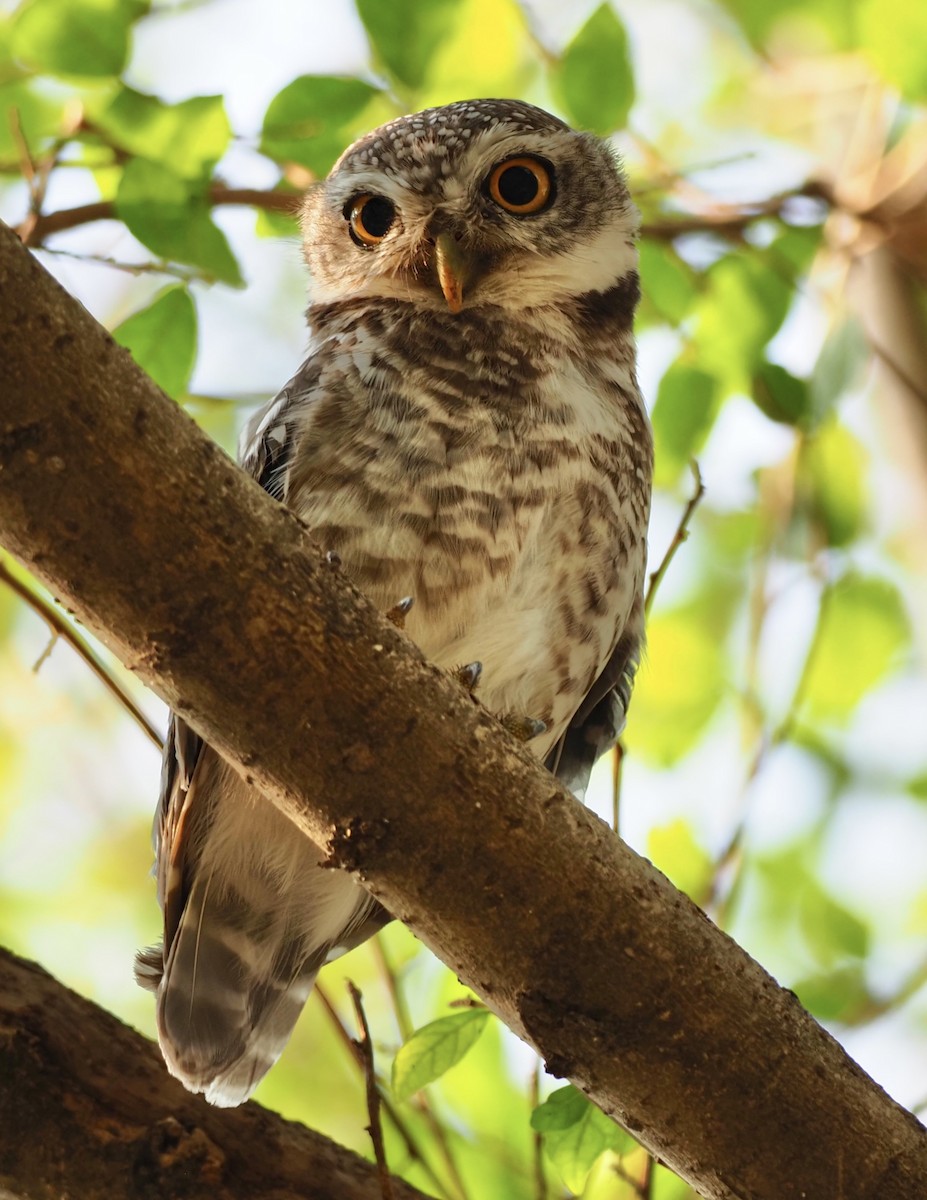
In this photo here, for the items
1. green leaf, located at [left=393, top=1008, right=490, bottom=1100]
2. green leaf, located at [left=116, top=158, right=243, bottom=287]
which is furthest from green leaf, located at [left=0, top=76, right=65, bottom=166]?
green leaf, located at [left=393, top=1008, right=490, bottom=1100]

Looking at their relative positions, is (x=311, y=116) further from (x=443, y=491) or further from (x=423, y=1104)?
(x=423, y=1104)

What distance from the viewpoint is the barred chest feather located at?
2.14 meters

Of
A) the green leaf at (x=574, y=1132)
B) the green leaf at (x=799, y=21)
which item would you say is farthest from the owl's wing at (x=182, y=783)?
the green leaf at (x=799, y=21)

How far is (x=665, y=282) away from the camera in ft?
9.06

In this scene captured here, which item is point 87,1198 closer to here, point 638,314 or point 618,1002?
point 618,1002

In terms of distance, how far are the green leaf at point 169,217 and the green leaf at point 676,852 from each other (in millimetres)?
1193

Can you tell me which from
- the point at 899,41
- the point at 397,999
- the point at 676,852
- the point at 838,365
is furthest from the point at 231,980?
the point at 899,41

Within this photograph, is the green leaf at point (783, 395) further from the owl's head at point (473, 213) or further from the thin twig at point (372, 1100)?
the thin twig at point (372, 1100)

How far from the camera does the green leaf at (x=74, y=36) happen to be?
Result: 88.3 inches

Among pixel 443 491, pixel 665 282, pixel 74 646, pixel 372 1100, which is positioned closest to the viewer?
pixel 372 1100

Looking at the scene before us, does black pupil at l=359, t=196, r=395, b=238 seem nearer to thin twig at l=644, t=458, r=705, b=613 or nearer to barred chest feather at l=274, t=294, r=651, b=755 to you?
barred chest feather at l=274, t=294, r=651, b=755

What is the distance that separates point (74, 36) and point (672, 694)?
1737 mm

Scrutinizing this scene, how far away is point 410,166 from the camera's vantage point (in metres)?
2.69

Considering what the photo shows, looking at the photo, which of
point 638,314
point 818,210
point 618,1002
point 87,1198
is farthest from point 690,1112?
point 818,210
